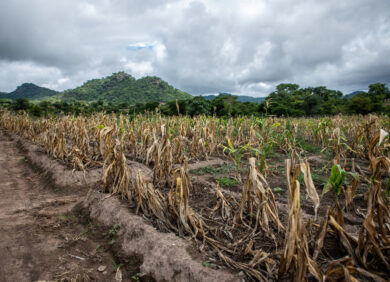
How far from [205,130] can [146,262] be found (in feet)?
13.2

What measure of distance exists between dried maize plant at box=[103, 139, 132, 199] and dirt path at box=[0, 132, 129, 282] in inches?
20.9

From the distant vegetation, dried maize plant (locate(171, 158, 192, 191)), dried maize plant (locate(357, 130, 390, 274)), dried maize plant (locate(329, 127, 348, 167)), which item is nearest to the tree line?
the distant vegetation

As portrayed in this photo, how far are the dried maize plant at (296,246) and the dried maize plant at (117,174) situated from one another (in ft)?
6.77

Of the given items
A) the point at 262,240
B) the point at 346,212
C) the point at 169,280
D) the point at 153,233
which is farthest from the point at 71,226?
the point at 346,212

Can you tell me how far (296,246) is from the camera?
150 centimetres

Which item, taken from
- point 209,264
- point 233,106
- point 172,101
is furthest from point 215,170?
point 233,106

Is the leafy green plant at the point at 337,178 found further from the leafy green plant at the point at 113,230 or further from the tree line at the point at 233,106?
the tree line at the point at 233,106

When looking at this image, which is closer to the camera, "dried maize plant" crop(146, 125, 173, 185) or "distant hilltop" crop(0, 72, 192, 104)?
"dried maize plant" crop(146, 125, 173, 185)

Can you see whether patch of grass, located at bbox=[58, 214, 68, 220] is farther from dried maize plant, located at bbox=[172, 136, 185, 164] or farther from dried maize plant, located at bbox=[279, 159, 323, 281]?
dried maize plant, located at bbox=[279, 159, 323, 281]

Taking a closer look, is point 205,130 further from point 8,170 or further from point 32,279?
point 8,170

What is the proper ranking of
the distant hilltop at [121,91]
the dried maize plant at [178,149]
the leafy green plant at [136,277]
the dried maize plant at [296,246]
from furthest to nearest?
the distant hilltop at [121,91] < the dried maize plant at [178,149] < the leafy green plant at [136,277] < the dried maize plant at [296,246]

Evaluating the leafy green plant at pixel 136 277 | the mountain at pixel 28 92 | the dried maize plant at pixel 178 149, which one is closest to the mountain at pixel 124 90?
the mountain at pixel 28 92

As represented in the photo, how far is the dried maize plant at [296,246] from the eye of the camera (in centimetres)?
140

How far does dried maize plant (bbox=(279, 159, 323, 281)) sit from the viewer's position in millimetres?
1397
